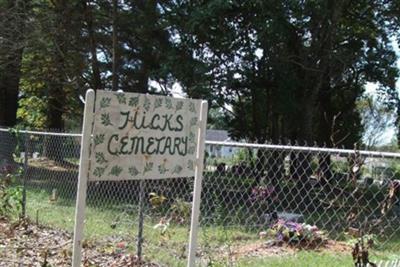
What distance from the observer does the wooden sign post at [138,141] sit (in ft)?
11.6

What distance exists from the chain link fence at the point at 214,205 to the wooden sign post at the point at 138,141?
2.62 feet

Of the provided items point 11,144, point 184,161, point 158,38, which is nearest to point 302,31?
point 158,38

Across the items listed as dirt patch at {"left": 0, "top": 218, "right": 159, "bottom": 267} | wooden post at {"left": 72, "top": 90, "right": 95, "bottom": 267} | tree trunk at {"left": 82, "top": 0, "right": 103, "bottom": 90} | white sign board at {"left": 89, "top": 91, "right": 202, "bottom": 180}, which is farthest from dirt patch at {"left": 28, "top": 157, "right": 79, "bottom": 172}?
wooden post at {"left": 72, "top": 90, "right": 95, "bottom": 267}

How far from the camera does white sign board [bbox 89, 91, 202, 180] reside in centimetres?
360

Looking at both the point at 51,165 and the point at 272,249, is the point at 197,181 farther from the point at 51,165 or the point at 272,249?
the point at 51,165

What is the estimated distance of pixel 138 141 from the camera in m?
3.85

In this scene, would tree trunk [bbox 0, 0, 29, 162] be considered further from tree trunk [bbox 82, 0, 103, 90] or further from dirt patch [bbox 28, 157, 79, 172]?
dirt patch [bbox 28, 157, 79, 172]

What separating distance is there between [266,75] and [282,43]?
199 centimetres

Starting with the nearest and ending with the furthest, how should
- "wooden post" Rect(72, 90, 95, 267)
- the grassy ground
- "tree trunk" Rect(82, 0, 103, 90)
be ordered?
"wooden post" Rect(72, 90, 95, 267)
the grassy ground
"tree trunk" Rect(82, 0, 103, 90)

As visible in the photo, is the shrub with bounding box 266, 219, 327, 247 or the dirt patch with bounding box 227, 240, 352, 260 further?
the shrub with bounding box 266, 219, 327, 247

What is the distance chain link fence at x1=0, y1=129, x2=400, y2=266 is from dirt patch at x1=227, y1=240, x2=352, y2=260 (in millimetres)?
53

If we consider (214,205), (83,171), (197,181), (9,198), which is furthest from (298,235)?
(83,171)

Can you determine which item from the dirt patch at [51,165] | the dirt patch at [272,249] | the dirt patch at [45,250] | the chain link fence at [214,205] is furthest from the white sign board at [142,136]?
the dirt patch at [51,165]

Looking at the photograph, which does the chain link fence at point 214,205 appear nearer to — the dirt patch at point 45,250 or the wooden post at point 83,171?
the dirt patch at point 45,250
